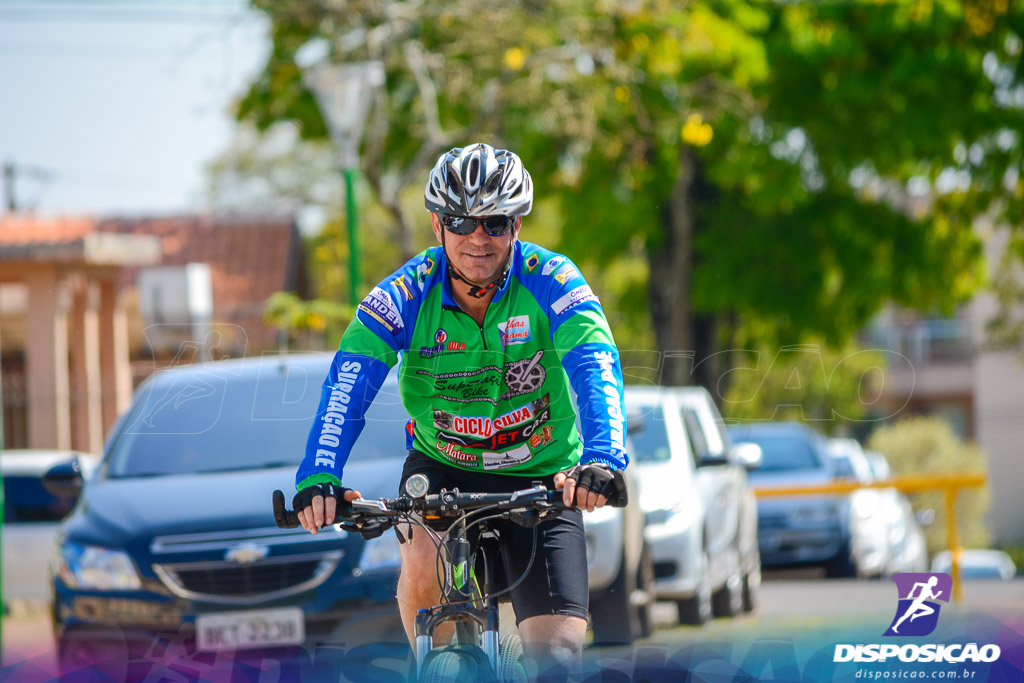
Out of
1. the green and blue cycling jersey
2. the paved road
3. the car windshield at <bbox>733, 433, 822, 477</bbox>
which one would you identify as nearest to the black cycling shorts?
the green and blue cycling jersey

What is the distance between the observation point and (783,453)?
677 inches

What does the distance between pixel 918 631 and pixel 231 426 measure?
4.25 metres

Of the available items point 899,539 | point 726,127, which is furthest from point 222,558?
point 899,539

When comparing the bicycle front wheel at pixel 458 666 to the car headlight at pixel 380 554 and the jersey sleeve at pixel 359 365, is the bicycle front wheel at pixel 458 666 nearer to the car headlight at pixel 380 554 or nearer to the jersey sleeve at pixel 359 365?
the jersey sleeve at pixel 359 365

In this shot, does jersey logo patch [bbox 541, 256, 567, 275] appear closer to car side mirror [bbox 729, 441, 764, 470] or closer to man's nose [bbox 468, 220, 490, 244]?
man's nose [bbox 468, 220, 490, 244]

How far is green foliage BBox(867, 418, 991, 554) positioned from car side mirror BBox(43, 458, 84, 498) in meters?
42.2

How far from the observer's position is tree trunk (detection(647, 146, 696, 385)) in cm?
2159

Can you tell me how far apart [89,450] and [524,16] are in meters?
7.38

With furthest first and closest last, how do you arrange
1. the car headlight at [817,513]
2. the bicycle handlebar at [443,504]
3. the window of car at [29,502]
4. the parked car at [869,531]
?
the parked car at [869,531] → the car headlight at [817,513] → the window of car at [29,502] → the bicycle handlebar at [443,504]

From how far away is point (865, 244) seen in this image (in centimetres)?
2077

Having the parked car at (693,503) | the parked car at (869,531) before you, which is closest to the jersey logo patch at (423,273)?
the parked car at (693,503)

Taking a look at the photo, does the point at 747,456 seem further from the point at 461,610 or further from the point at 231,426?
the point at 461,610

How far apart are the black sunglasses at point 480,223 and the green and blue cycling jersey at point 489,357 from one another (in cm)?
25

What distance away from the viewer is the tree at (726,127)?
16.0m
